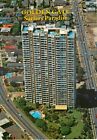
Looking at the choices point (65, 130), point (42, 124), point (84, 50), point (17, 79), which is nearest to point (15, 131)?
point (42, 124)

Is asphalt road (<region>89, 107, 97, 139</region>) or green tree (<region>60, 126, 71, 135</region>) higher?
green tree (<region>60, 126, 71, 135</region>)

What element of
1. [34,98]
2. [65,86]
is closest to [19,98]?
[34,98]

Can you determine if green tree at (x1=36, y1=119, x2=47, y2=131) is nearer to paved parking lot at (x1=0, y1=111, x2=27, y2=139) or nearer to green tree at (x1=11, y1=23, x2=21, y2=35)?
paved parking lot at (x1=0, y1=111, x2=27, y2=139)

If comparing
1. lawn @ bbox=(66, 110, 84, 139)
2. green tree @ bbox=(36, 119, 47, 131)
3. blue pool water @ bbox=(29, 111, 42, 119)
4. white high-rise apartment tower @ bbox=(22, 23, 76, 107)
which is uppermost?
white high-rise apartment tower @ bbox=(22, 23, 76, 107)

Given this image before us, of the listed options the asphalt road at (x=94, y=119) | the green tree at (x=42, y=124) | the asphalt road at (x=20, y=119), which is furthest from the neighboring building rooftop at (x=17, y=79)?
the asphalt road at (x=94, y=119)

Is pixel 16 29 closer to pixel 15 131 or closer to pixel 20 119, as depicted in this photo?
pixel 20 119

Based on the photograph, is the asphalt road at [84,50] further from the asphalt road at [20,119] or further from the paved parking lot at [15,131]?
the paved parking lot at [15,131]

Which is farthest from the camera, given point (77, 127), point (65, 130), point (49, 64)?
point (49, 64)

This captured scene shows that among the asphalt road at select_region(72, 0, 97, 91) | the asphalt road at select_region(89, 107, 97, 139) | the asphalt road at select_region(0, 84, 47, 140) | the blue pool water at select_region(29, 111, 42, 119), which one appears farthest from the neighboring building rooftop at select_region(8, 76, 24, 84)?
the asphalt road at select_region(89, 107, 97, 139)
